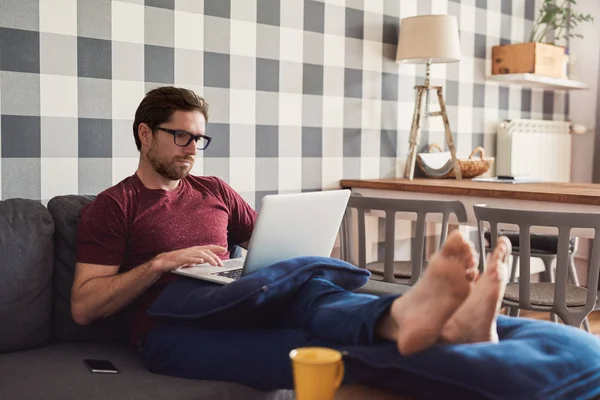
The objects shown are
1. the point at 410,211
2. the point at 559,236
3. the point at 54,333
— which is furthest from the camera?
the point at 410,211

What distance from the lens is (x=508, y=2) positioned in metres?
4.33

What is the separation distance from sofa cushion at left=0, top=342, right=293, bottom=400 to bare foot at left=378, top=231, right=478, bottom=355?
53 centimetres

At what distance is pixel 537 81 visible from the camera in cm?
418

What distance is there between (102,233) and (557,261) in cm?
141

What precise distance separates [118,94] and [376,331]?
1.67m

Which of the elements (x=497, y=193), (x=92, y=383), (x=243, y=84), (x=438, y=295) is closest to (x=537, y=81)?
(x=497, y=193)

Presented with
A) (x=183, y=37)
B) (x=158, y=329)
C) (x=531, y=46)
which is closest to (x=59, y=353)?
(x=158, y=329)

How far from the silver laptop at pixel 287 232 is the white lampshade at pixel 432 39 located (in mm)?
1721

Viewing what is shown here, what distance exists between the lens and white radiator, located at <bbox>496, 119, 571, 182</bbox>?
427cm

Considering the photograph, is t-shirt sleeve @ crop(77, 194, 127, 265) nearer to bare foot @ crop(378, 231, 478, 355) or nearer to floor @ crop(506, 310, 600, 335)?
bare foot @ crop(378, 231, 478, 355)

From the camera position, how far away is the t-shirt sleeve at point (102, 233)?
1894mm

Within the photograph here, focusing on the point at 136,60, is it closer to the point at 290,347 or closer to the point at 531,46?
→ the point at 290,347

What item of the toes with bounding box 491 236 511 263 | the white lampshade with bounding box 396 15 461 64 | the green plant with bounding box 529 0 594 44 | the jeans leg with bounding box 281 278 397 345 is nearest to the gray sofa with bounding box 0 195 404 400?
the jeans leg with bounding box 281 278 397 345

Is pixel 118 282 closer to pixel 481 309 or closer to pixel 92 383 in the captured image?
pixel 92 383
